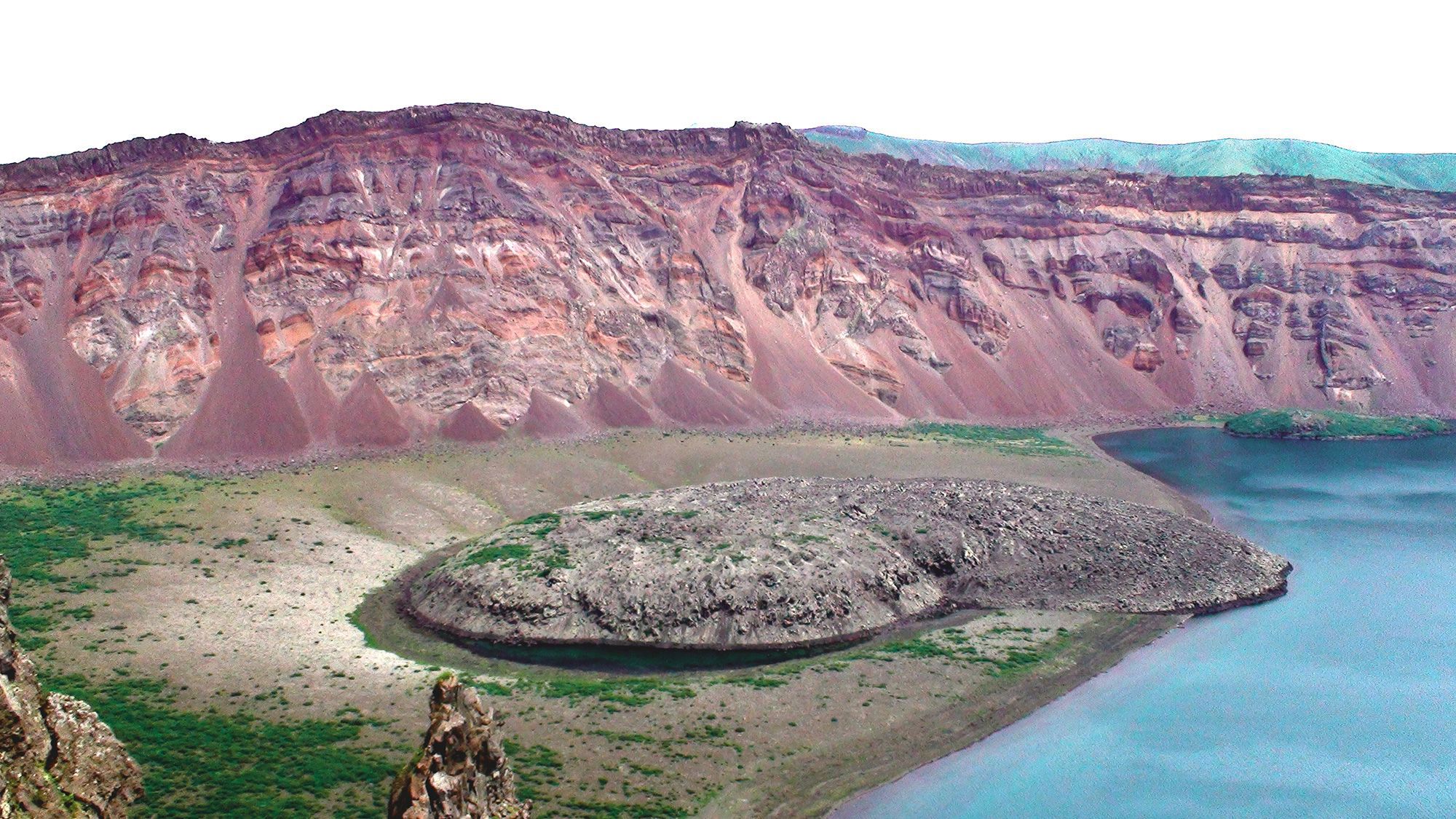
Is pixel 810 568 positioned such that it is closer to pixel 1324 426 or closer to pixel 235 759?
pixel 235 759

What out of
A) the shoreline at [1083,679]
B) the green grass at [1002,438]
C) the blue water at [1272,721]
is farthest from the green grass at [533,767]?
the green grass at [1002,438]

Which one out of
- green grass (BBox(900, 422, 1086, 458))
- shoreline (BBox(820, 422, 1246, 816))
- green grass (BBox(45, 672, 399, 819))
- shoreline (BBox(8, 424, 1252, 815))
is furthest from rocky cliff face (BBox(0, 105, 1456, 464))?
green grass (BBox(45, 672, 399, 819))

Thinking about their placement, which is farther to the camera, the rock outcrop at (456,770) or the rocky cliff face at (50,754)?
the rock outcrop at (456,770)

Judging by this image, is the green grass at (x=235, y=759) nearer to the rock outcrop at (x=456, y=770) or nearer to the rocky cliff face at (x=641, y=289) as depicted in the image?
the rock outcrop at (x=456, y=770)

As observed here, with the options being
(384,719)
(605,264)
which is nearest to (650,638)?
(384,719)

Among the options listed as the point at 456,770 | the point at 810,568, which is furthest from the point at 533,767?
the point at 810,568

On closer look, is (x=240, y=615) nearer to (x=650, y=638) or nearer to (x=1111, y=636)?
(x=650, y=638)
